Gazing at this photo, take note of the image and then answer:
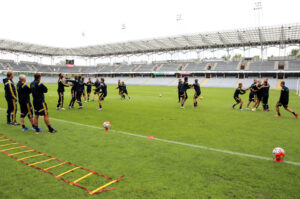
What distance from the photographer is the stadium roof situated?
4308cm

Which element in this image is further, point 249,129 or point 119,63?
point 119,63

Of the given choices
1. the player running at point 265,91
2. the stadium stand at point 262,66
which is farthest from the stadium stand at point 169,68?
the player running at point 265,91

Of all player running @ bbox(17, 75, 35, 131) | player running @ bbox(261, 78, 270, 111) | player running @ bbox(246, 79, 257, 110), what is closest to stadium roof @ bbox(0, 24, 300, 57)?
player running @ bbox(246, 79, 257, 110)

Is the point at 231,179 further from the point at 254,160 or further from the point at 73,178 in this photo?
the point at 73,178

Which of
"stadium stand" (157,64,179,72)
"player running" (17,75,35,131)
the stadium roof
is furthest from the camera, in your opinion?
"stadium stand" (157,64,179,72)

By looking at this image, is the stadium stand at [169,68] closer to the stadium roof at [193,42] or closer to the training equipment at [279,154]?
the stadium roof at [193,42]

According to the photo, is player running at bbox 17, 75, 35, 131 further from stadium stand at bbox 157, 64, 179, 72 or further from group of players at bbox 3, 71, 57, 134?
stadium stand at bbox 157, 64, 179, 72

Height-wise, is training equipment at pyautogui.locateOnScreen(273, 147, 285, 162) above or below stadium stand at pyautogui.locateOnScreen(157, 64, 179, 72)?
below

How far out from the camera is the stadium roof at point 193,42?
141 feet

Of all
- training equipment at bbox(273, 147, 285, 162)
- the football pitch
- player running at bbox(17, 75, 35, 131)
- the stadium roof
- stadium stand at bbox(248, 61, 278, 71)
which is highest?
the stadium roof

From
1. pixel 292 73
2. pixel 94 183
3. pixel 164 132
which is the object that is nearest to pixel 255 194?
pixel 94 183

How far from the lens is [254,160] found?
460cm

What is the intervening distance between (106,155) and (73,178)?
3.88 ft

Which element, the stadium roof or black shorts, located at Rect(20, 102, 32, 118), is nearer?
black shorts, located at Rect(20, 102, 32, 118)
